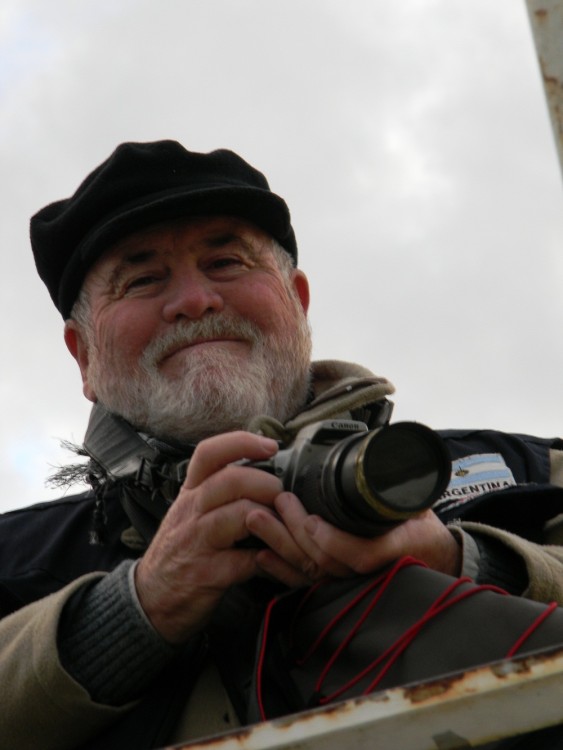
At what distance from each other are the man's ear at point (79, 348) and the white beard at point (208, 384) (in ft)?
0.72

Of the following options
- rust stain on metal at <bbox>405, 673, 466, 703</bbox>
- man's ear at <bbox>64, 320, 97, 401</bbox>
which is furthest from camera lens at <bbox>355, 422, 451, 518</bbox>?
man's ear at <bbox>64, 320, 97, 401</bbox>

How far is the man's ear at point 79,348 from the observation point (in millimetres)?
3049

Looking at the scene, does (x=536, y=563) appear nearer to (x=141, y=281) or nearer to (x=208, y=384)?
(x=208, y=384)

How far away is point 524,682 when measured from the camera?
2.84 feet

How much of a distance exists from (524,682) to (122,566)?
4.01 feet

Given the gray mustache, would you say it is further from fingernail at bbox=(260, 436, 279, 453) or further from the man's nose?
fingernail at bbox=(260, 436, 279, 453)

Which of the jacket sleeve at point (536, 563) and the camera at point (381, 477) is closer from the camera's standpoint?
the camera at point (381, 477)

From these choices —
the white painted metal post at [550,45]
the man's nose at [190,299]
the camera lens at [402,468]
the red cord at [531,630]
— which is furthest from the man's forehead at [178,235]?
the white painted metal post at [550,45]

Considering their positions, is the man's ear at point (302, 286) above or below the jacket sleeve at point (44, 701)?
above

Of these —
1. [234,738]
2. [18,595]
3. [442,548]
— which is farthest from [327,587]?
[18,595]

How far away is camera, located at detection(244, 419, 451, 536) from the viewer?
4.97 ft

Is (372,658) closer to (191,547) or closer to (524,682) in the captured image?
(191,547)

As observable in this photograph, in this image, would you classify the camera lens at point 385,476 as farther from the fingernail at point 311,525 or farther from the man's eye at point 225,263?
the man's eye at point 225,263

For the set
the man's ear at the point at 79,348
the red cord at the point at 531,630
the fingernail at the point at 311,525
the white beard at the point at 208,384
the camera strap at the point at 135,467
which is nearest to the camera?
the red cord at the point at 531,630
